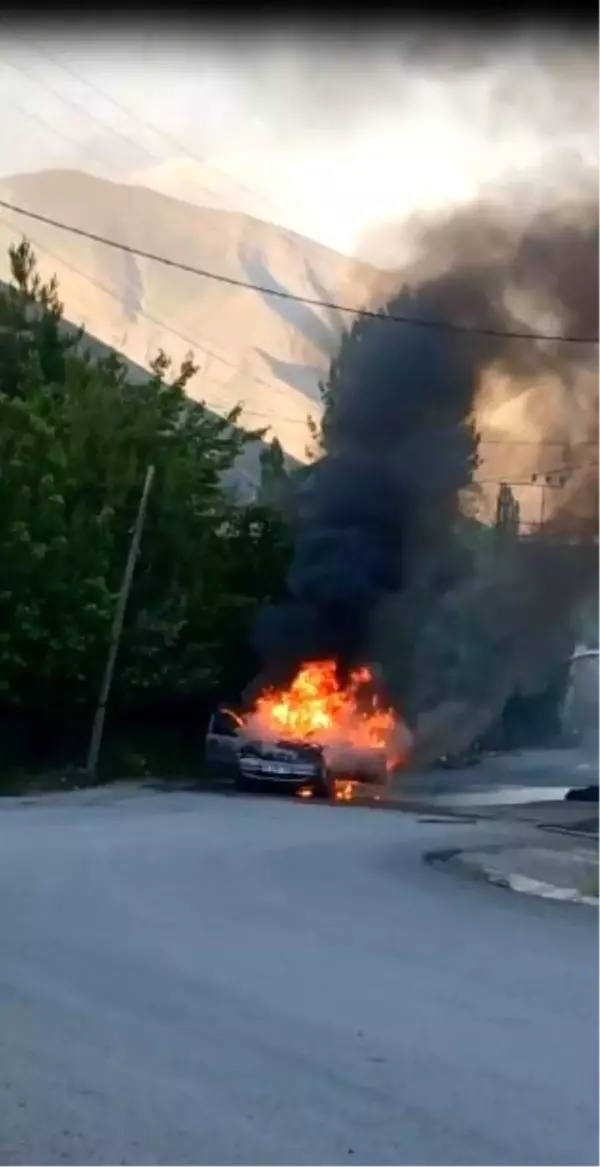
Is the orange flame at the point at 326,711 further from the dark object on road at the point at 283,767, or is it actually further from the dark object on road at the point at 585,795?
the dark object on road at the point at 585,795

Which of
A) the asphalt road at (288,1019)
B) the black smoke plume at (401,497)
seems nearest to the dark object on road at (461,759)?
the black smoke plume at (401,497)

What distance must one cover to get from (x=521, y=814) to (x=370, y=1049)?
1824 cm

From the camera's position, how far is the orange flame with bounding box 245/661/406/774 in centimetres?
3391

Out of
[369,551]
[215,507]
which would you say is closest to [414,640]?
[369,551]

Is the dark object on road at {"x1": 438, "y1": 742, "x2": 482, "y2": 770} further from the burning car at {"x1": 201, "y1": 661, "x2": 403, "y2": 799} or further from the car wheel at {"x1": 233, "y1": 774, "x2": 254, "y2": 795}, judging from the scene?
the car wheel at {"x1": 233, "y1": 774, "x2": 254, "y2": 795}

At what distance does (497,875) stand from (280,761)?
41.7ft

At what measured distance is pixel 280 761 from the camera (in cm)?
2930

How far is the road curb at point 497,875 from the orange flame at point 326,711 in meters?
13.8

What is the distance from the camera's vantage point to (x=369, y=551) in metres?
36.1

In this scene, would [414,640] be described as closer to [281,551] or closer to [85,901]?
[281,551]

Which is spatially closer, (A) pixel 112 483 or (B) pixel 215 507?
(A) pixel 112 483

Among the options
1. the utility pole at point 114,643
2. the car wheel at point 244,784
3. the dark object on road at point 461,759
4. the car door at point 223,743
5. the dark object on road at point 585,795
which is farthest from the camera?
the dark object on road at point 461,759

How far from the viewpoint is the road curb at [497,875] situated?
605 inches

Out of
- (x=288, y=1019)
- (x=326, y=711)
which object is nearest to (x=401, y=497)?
(x=326, y=711)
